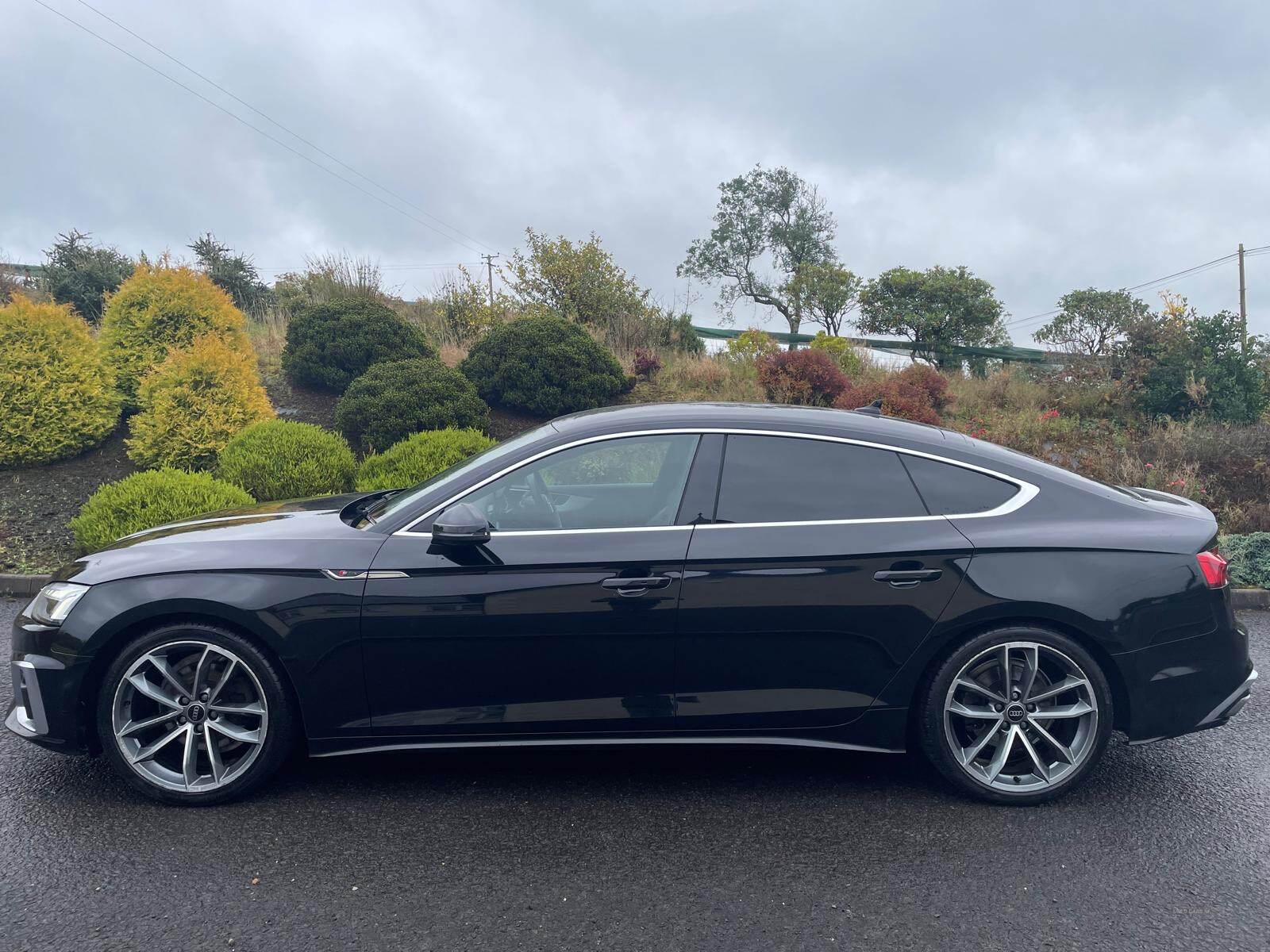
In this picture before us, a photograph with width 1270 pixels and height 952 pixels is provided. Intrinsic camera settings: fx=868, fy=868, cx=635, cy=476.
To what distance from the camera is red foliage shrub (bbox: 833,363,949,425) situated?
36.4ft

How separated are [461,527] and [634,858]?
1.35 meters

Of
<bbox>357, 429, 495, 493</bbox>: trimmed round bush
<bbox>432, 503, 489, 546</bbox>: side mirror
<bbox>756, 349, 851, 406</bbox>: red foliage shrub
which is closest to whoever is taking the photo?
<bbox>432, 503, 489, 546</bbox>: side mirror

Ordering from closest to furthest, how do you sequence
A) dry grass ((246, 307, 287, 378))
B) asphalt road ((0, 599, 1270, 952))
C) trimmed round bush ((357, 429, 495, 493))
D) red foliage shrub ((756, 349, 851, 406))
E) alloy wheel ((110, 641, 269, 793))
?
1. asphalt road ((0, 599, 1270, 952))
2. alloy wheel ((110, 641, 269, 793))
3. trimmed round bush ((357, 429, 495, 493))
4. red foliage shrub ((756, 349, 851, 406))
5. dry grass ((246, 307, 287, 378))

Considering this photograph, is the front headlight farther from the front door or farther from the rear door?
the rear door

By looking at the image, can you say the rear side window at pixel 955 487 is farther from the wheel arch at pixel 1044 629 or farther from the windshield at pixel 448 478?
the windshield at pixel 448 478

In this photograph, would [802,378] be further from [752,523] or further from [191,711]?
[191,711]

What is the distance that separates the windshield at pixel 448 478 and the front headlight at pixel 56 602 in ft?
3.76

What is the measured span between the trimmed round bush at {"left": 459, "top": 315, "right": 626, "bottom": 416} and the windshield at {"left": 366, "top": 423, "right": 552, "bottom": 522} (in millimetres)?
8210

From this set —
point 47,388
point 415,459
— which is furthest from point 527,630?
point 47,388

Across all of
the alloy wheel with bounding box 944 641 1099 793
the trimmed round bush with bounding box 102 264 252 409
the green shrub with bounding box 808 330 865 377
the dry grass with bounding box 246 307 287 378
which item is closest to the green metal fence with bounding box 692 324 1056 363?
the green shrub with bounding box 808 330 865 377

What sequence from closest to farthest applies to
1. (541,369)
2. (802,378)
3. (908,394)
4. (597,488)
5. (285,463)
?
(597,488) < (285,463) < (908,394) < (541,369) < (802,378)

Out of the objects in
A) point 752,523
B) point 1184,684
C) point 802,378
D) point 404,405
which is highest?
point 802,378

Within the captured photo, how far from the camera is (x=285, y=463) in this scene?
8.34 metres

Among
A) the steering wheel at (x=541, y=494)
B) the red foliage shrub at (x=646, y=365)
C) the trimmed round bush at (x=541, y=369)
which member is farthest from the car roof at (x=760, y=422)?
the red foliage shrub at (x=646, y=365)
